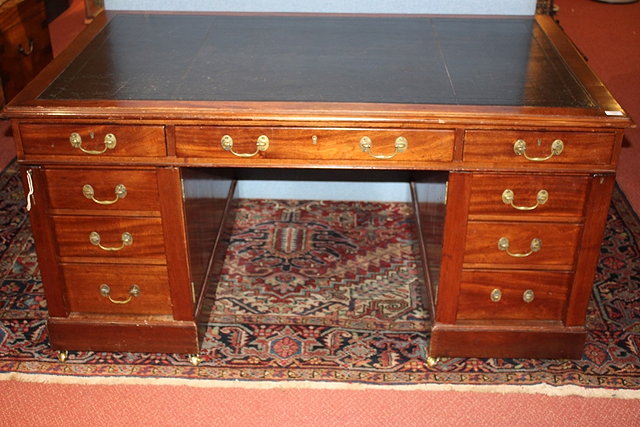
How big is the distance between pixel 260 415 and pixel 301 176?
1.33 m

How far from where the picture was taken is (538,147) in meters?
2.21

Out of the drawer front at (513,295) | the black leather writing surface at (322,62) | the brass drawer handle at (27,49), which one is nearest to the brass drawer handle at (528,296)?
the drawer front at (513,295)

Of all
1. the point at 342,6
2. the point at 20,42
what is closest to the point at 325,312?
the point at 342,6

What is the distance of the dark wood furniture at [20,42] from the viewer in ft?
13.6

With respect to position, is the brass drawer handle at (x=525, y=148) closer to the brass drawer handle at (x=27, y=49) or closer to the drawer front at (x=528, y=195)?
the drawer front at (x=528, y=195)

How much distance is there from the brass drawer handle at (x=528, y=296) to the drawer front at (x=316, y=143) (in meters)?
0.56

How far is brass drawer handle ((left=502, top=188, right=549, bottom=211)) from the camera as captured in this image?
2.30 meters

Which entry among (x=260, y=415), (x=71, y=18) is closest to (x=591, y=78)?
(x=260, y=415)

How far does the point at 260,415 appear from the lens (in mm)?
2395

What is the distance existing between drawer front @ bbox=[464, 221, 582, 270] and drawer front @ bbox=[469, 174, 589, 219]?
0.14 feet

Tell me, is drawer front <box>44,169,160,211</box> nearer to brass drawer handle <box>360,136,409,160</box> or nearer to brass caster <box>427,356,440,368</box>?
brass drawer handle <box>360,136,409,160</box>

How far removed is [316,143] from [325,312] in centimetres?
86

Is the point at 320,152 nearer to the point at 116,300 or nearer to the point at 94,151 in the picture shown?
the point at 94,151

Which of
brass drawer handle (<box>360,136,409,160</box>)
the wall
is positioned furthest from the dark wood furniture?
brass drawer handle (<box>360,136,409,160</box>)
